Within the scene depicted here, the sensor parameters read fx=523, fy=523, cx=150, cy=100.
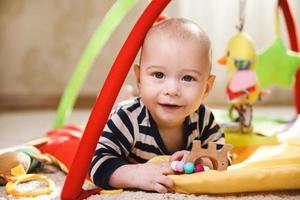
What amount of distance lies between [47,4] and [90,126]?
1561 millimetres

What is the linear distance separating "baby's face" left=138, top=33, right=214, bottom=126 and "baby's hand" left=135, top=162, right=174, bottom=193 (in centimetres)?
9

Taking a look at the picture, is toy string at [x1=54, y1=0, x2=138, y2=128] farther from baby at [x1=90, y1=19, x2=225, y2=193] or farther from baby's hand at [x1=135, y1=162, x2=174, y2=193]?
baby's hand at [x1=135, y1=162, x2=174, y2=193]

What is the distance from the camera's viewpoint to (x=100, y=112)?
811mm

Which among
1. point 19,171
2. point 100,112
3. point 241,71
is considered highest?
point 241,71

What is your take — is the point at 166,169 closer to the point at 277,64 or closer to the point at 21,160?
the point at 21,160

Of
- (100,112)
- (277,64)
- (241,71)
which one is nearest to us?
(100,112)

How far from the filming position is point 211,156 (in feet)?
2.81

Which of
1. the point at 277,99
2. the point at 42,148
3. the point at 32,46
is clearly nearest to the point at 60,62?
the point at 32,46

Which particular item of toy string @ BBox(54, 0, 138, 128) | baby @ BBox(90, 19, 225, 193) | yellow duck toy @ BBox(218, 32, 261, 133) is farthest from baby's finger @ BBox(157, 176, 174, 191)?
toy string @ BBox(54, 0, 138, 128)

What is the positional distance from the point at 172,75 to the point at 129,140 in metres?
0.15

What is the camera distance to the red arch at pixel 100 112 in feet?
2.65

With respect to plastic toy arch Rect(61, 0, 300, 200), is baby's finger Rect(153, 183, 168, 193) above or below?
below

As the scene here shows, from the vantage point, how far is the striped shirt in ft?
2.85

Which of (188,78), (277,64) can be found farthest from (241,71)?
(188,78)
